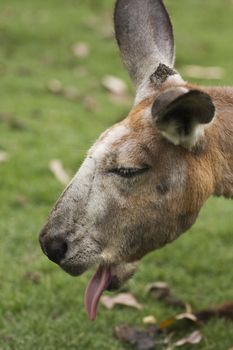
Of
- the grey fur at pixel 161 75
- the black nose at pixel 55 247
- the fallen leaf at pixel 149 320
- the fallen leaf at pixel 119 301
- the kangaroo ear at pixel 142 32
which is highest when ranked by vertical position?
the kangaroo ear at pixel 142 32

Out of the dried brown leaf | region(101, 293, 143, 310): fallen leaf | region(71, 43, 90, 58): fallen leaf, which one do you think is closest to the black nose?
region(101, 293, 143, 310): fallen leaf

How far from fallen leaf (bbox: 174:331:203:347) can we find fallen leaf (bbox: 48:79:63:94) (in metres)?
5.23

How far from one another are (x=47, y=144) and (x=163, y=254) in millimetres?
2262

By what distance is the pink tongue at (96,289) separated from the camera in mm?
3953

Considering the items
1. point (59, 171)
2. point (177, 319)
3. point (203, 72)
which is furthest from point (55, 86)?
point (177, 319)

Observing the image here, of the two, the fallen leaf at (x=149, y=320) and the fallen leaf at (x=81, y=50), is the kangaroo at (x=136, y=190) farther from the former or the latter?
the fallen leaf at (x=81, y=50)

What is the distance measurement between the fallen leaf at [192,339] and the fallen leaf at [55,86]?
5233 millimetres

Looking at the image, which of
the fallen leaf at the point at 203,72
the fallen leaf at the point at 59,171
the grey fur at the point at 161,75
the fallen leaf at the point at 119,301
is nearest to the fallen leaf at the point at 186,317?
the fallen leaf at the point at 119,301

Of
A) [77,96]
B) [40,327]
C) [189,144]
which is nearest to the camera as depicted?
[189,144]

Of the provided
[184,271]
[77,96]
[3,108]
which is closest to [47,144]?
[3,108]

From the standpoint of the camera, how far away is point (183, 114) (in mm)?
3459

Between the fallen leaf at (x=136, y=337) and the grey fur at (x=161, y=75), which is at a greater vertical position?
the grey fur at (x=161, y=75)

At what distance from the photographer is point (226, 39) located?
1220 cm

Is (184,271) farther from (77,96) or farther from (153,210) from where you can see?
(77,96)
